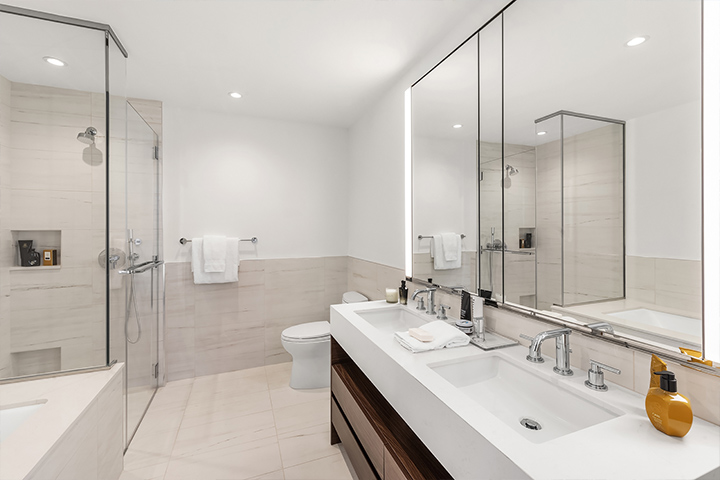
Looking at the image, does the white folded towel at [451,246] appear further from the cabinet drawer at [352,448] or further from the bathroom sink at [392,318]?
the cabinet drawer at [352,448]

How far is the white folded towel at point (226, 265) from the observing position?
2717 mm

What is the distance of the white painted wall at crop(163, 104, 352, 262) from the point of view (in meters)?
2.74

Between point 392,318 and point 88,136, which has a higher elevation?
point 88,136

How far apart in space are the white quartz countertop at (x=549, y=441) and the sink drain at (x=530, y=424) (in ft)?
0.46

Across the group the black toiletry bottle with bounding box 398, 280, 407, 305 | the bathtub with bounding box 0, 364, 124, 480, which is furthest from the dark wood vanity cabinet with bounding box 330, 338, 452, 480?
the bathtub with bounding box 0, 364, 124, 480

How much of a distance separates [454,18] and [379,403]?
186cm

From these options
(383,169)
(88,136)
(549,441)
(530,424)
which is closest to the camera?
(549,441)

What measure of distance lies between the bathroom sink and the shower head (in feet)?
5.18

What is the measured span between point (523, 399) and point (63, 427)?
160cm

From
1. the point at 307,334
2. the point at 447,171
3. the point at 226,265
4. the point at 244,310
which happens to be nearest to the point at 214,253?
the point at 226,265

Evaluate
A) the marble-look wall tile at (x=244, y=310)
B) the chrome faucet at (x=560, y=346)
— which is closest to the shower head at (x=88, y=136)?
the marble-look wall tile at (x=244, y=310)

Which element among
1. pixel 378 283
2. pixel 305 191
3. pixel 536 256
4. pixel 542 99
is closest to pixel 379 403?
pixel 536 256

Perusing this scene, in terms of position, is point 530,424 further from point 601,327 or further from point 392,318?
point 392,318

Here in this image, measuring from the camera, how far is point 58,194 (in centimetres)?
150
